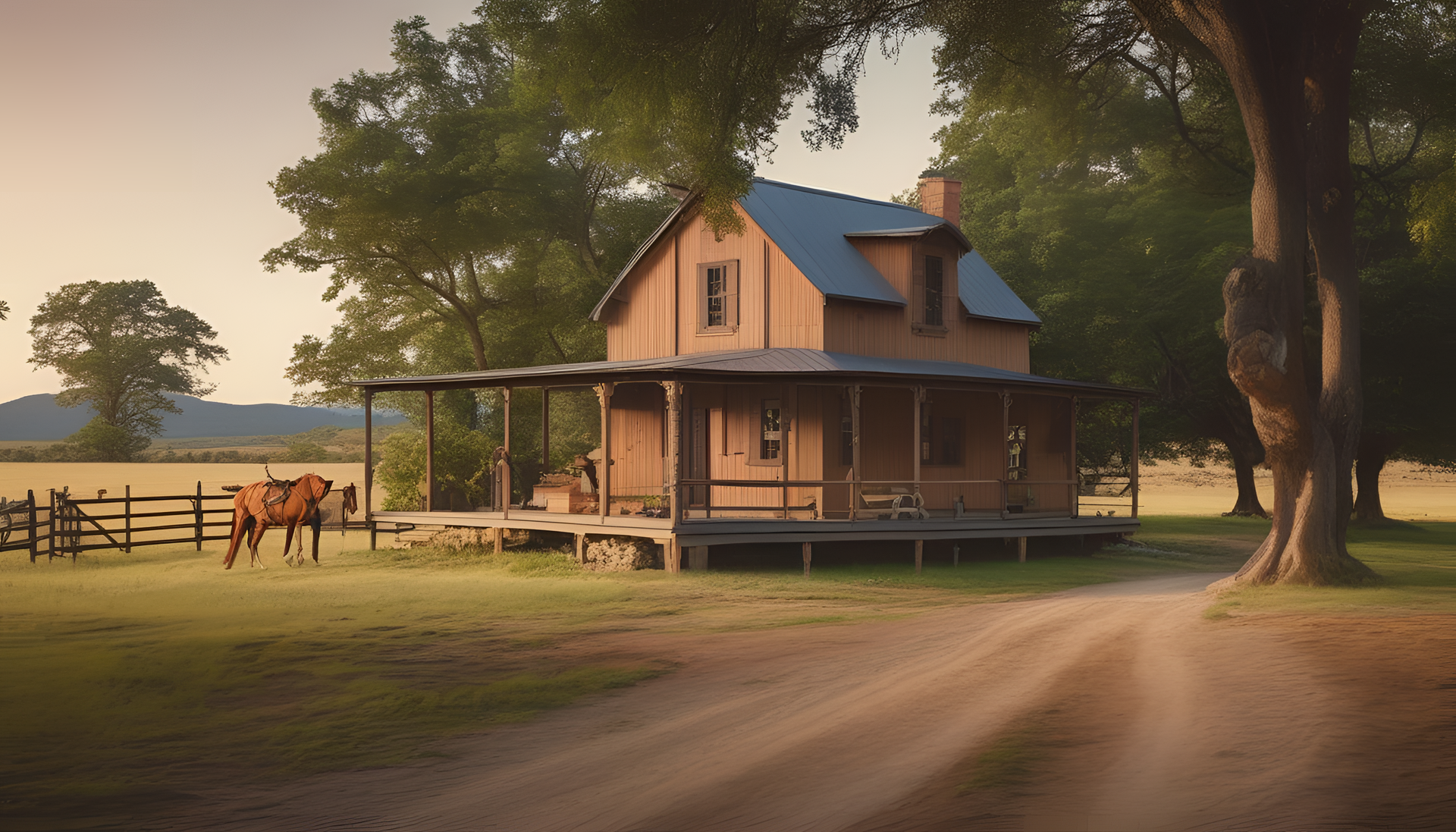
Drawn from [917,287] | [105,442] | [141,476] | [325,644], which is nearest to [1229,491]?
[917,287]

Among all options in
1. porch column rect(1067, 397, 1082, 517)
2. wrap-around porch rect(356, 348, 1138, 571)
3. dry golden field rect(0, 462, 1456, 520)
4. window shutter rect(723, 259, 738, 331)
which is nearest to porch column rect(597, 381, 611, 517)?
wrap-around porch rect(356, 348, 1138, 571)

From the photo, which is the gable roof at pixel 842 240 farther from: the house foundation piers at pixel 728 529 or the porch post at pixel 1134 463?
the house foundation piers at pixel 728 529

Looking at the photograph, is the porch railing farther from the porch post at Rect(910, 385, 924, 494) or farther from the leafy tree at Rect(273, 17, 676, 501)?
the leafy tree at Rect(273, 17, 676, 501)

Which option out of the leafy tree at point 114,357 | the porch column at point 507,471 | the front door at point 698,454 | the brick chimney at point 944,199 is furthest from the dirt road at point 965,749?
the leafy tree at point 114,357

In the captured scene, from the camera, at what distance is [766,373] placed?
22000mm

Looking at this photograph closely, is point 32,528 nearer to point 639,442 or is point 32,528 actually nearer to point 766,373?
point 639,442

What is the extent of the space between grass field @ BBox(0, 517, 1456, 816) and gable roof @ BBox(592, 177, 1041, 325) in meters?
7.37

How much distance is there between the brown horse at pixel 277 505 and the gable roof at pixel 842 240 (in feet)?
32.0

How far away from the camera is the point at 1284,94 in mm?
19469

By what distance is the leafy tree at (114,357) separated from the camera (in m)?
71.1

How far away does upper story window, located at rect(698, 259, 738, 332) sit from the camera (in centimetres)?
2756

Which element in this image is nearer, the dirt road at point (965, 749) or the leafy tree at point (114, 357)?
the dirt road at point (965, 749)

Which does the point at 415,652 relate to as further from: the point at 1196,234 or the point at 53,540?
the point at 1196,234

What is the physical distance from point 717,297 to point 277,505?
1158cm
